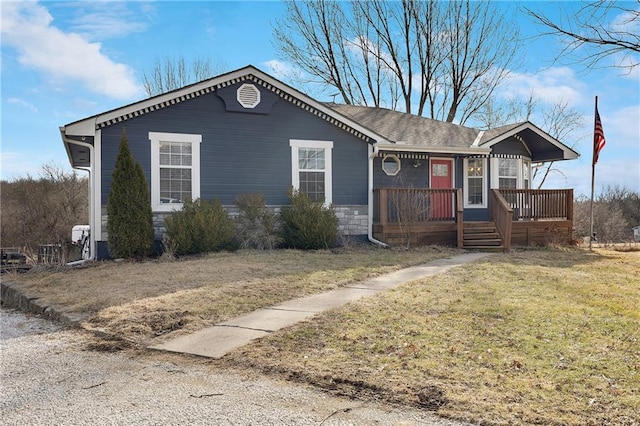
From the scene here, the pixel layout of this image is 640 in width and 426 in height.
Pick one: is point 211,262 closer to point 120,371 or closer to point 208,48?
point 120,371

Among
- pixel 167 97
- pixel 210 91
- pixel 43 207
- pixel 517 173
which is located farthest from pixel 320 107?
pixel 43 207

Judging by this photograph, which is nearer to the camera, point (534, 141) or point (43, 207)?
point (534, 141)

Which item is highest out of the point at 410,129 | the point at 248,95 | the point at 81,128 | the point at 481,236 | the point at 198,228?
the point at 248,95

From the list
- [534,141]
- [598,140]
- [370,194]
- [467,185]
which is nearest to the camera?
[598,140]

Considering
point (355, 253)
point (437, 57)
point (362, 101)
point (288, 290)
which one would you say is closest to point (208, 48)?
point (362, 101)

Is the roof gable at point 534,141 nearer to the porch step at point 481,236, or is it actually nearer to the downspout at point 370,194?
the porch step at point 481,236

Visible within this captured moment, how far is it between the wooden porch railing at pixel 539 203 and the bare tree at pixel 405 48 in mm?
13846

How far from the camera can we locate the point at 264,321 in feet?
19.3

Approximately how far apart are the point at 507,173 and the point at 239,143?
30.1 feet

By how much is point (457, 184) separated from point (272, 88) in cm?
699

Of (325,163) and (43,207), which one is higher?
(325,163)

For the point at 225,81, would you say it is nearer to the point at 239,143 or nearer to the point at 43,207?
the point at 239,143

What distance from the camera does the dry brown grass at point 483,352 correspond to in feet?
11.4

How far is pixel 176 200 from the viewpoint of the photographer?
41.3 ft
